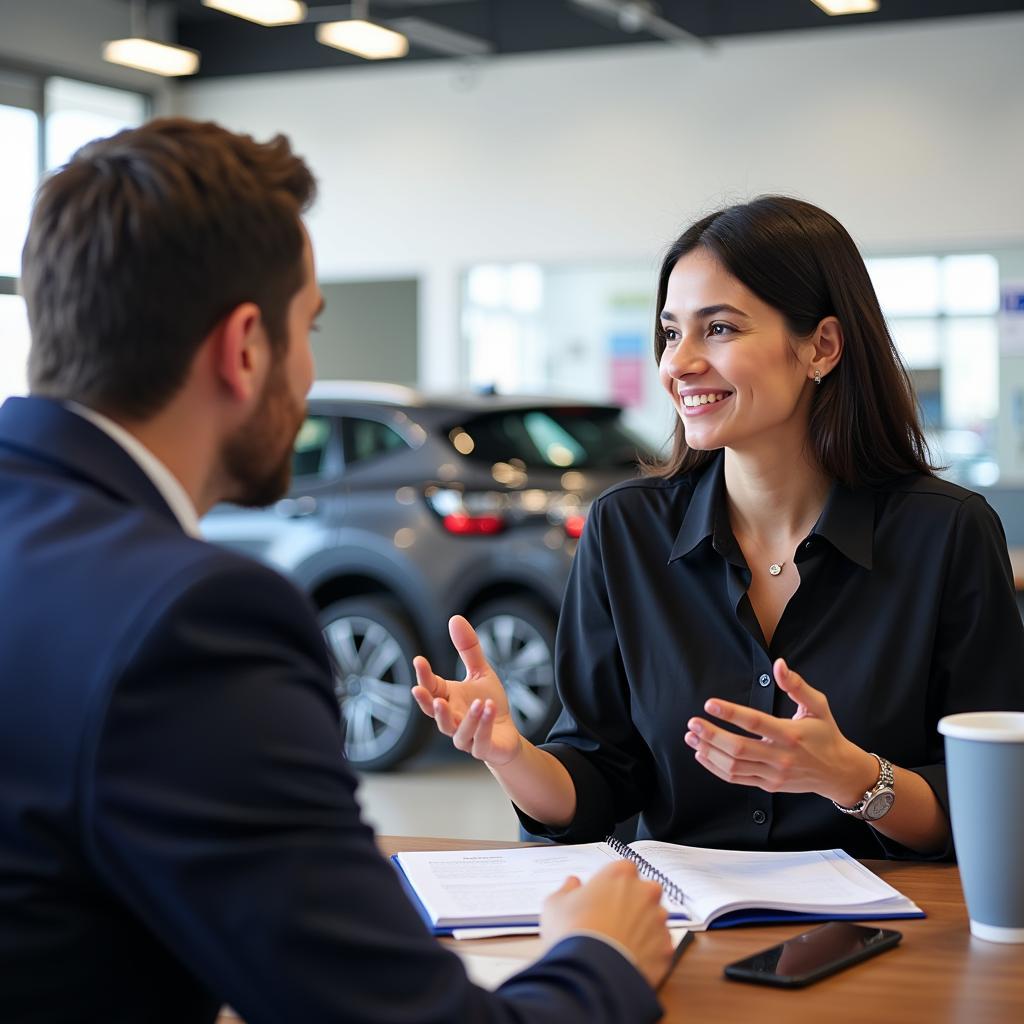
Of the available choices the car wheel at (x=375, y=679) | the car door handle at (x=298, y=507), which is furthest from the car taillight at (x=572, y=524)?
the car door handle at (x=298, y=507)

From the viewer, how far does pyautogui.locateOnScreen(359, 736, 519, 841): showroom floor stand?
496 centimetres

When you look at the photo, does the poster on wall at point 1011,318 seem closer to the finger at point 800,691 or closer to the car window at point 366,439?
the car window at point 366,439

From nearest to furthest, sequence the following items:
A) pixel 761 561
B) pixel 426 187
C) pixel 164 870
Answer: pixel 164 870 < pixel 761 561 < pixel 426 187

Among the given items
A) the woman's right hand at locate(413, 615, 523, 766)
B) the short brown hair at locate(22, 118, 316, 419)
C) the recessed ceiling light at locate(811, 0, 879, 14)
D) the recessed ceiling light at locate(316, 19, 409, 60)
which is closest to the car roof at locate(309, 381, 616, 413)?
the recessed ceiling light at locate(811, 0, 879, 14)

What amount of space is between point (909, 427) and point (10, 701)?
1.58 m

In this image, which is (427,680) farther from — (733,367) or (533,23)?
(533,23)

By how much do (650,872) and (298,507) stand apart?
185 inches

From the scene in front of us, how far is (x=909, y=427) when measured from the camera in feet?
7.30

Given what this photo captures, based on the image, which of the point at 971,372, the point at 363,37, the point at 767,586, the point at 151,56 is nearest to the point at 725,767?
the point at 767,586

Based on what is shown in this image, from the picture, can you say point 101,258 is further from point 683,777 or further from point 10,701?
point 683,777

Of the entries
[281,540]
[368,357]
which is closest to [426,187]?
[368,357]

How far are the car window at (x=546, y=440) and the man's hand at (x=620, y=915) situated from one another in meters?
4.66

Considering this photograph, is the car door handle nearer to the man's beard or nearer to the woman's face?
the woman's face

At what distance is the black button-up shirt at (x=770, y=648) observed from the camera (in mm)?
1980
